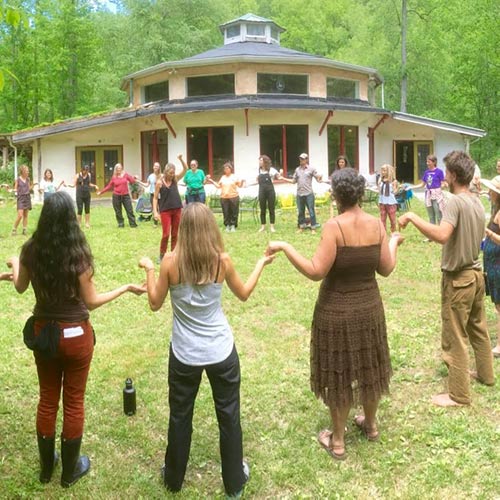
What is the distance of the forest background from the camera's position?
1492 inches

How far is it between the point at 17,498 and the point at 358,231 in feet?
8.80

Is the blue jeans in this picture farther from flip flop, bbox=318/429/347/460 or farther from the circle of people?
flip flop, bbox=318/429/347/460

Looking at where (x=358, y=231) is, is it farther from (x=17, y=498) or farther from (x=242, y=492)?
(x=17, y=498)

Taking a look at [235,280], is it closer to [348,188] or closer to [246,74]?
[348,188]

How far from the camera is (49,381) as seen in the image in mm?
3738

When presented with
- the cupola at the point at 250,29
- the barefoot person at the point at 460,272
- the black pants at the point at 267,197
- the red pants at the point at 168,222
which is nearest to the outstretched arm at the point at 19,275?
the barefoot person at the point at 460,272

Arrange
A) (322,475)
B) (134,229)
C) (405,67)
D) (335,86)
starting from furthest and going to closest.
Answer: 1. (405,67)
2. (335,86)
3. (134,229)
4. (322,475)

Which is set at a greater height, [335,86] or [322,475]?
[335,86]

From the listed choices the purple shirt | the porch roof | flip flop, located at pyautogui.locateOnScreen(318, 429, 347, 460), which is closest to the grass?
flip flop, located at pyautogui.locateOnScreen(318, 429, 347, 460)

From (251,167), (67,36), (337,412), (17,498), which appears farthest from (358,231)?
(67,36)

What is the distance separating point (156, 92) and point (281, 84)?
543 centimetres

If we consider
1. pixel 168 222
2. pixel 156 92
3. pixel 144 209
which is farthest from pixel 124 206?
pixel 156 92

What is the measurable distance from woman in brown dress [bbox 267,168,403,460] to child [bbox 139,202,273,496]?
530 mm

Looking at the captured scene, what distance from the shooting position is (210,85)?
2364 cm
